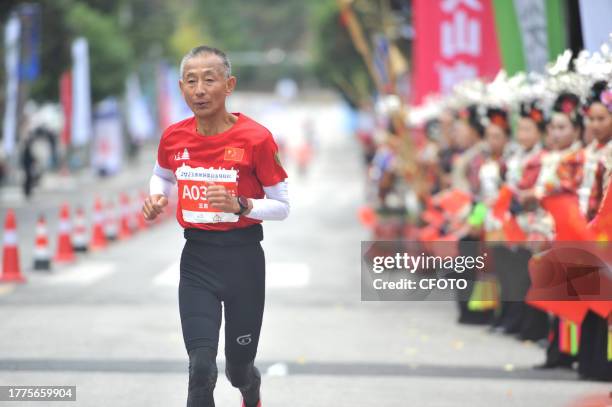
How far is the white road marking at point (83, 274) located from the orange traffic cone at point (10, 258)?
15.2 inches

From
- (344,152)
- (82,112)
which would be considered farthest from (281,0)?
(82,112)

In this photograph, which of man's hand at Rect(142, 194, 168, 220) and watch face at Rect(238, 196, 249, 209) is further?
man's hand at Rect(142, 194, 168, 220)

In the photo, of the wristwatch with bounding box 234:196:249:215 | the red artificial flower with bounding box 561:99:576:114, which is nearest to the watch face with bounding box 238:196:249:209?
the wristwatch with bounding box 234:196:249:215

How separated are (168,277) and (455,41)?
4846mm

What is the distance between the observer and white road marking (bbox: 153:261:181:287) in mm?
14938

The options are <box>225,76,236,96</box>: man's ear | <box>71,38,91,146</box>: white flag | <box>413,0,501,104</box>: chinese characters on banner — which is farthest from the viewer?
<box>71,38,91,146</box>: white flag

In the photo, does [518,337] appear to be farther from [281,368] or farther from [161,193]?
[161,193]

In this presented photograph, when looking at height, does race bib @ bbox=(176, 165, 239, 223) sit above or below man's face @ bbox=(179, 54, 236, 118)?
below

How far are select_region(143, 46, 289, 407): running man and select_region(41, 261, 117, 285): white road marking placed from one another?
354 inches

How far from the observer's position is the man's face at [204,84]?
5.95 m

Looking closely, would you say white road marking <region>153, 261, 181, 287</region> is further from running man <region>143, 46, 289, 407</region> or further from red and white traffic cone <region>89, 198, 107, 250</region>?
running man <region>143, 46, 289, 407</region>

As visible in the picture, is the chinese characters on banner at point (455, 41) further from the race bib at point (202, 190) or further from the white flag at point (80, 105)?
the white flag at point (80, 105)

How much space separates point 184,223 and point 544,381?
11.7ft

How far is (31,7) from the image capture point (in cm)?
3353
